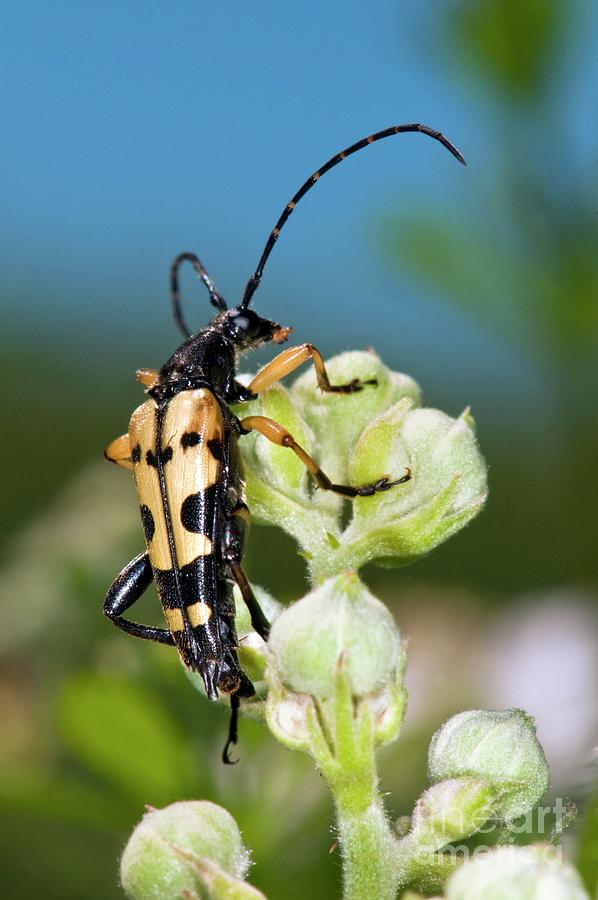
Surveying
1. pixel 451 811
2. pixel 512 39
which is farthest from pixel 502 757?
pixel 512 39

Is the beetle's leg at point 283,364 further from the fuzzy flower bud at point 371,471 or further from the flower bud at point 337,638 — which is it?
the flower bud at point 337,638

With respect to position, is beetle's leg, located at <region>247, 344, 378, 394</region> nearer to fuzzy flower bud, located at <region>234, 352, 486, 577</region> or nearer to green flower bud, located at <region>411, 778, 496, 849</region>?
fuzzy flower bud, located at <region>234, 352, 486, 577</region>

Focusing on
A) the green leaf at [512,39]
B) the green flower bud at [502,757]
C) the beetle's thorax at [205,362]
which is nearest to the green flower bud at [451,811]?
the green flower bud at [502,757]

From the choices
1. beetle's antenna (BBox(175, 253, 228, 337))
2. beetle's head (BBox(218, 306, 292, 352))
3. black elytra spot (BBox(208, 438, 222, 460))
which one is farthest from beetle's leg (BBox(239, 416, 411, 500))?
beetle's antenna (BBox(175, 253, 228, 337))

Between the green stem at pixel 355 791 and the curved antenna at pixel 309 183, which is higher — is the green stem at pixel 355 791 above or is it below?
below

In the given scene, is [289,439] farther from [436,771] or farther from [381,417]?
[436,771]
